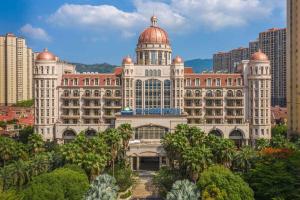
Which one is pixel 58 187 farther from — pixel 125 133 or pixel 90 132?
pixel 90 132

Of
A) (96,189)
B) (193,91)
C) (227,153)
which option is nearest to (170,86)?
(193,91)

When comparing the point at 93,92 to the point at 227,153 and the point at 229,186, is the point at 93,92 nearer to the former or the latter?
the point at 227,153

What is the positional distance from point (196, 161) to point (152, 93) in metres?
59.1

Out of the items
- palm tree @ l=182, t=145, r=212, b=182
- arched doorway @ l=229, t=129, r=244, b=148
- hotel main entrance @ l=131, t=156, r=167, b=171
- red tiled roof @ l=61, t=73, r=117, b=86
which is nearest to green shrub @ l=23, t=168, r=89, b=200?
palm tree @ l=182, t=145, r=212, b=182

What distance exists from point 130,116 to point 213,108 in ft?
87.9

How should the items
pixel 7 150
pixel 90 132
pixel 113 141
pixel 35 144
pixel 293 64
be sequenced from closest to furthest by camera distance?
pixel 113 141, pixel 7 150, pixel 35 144, pixel 293 64, pixel 90 132

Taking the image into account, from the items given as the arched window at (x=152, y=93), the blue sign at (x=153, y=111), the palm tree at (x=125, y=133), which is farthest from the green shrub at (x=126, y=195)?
the arched window at (x=152, y=93)

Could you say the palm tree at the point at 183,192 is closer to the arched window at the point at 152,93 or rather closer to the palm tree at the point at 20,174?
the palm tree at the point at 20,174

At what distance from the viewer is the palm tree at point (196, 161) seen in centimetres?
7162

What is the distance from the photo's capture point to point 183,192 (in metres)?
58.5

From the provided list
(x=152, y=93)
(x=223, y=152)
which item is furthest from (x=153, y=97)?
(x=223, y=152)

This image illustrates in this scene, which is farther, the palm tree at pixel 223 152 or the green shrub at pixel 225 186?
the palm tree at pixel 223 152

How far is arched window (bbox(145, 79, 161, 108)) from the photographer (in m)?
129

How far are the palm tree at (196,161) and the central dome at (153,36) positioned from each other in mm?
65086
